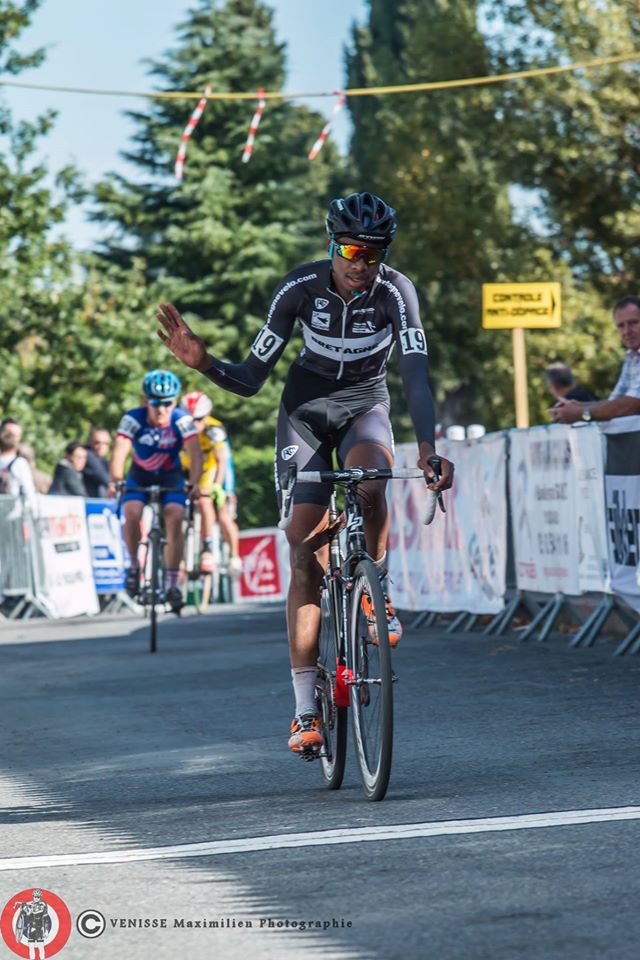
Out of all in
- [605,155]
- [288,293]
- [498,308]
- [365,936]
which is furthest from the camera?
[605,155]

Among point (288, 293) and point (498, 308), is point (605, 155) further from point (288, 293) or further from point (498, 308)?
point (288, 293)

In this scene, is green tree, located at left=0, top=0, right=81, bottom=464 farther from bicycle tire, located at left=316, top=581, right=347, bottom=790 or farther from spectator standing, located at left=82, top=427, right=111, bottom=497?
bicycle tire, located at left=316, top=581, right=347, bottom=790

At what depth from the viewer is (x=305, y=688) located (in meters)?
7.42

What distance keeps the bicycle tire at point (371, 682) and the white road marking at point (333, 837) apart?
51 cm

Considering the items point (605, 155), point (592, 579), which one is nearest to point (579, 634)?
point (592, 579)

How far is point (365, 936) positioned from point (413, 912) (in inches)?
10.5

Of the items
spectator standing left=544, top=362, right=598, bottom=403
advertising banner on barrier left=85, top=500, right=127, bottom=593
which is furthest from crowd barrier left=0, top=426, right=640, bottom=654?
advertising banner on barrier left=85, top=500, right=127, bottom=593

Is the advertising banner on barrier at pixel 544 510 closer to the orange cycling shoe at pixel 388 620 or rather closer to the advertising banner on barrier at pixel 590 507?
the advertising banner on barrier at pixel 590 507

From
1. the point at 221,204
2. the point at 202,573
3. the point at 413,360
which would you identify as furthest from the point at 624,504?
the point at 221,204

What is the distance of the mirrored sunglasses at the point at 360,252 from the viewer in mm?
7320

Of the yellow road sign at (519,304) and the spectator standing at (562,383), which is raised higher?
the yellow road sign at (519,304)

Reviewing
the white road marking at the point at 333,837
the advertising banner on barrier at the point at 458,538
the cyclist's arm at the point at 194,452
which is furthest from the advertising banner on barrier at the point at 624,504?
the white road marking at the point at 333,837

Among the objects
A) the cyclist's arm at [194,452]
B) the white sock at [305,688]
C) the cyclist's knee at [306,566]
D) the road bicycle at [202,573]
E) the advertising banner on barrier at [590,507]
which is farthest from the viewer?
the road bicycle at [202,573]

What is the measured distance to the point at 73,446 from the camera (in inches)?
953
